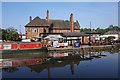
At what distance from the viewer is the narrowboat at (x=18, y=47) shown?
33906mm

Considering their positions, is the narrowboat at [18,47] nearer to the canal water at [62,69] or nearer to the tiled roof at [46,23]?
the canal water at [62,69]

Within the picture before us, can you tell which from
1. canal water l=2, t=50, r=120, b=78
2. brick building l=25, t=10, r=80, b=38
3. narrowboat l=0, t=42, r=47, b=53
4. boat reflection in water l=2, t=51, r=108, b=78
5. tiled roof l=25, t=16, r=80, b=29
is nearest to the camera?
canal water l=2, t=50, r=120, b=78

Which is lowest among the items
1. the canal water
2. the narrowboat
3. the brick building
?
the canal water

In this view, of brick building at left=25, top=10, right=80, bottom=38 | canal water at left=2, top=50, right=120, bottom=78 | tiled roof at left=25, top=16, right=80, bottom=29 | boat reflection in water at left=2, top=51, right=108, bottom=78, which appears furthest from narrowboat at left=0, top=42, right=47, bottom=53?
tiled roof at left=25, top=16, right=80, bottom=29

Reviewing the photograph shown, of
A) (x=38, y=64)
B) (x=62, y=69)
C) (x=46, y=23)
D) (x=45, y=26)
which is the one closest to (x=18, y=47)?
(x=38, y=64)

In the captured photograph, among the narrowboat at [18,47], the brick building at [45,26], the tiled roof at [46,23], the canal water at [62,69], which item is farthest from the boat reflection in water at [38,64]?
the tiled roof at [46,23]

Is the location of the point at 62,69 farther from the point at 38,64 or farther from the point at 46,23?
the point at 46,23

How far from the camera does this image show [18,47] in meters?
35.0

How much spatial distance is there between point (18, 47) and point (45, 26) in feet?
81.7

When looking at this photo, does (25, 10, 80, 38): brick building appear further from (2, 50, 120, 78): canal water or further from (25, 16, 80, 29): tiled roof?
(2, 50, 120, 78): canal water

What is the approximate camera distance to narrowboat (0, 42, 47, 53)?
3391 cm

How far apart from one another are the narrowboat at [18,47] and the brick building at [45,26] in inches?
860

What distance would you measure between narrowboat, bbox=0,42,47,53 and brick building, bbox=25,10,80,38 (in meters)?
21.8

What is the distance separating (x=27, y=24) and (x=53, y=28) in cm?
825
